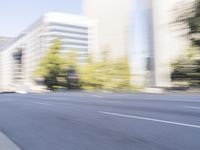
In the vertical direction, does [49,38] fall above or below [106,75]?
above

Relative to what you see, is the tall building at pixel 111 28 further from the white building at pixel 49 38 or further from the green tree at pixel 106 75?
the green tree at pixel 106 75

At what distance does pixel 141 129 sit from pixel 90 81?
53.6m

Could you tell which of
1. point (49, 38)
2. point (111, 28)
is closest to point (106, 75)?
point (111, 28)

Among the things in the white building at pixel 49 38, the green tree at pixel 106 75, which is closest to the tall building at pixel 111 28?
the white building at pixel 49 38

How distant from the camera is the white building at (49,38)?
118 metres

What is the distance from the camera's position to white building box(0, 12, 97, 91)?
117500 mm

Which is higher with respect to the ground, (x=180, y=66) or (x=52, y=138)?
(x=180, y=66)

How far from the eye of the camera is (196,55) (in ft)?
6.97

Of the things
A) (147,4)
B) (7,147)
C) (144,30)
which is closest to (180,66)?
(147,4)

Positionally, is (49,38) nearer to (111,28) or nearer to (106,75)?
(111,28)

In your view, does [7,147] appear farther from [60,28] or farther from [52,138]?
[60,28]

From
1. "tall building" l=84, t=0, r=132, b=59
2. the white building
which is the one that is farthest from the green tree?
the white building

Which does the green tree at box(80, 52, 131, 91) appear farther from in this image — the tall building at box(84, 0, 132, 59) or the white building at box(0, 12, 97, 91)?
the white building at box(0, 12, 97, 91)

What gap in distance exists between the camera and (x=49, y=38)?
387 feet
